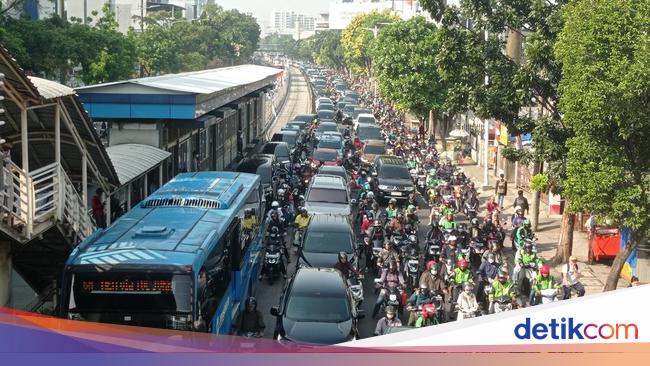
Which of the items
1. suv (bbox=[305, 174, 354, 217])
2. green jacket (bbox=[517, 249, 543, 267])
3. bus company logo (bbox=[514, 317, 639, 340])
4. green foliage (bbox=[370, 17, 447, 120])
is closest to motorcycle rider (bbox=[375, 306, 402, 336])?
green jacket (bbox=[517, 249, 543, 267])

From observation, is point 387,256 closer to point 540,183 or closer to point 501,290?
point 501,290

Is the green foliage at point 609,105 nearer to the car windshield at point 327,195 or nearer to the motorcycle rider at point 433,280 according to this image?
the motorcycle rider at point 433,280

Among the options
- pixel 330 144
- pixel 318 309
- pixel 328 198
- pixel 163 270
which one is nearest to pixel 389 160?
pixel 330 144

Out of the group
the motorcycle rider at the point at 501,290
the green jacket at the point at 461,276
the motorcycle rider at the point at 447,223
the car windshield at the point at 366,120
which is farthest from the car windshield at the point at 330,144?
the motorcycle rider at the point at 501,290

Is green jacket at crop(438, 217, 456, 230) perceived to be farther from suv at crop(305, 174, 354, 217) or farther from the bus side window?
the bus side window

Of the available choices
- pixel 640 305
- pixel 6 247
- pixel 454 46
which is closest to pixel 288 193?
pixel 454 46

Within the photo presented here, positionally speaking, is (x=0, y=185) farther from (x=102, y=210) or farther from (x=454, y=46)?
(x=454, y=46)
